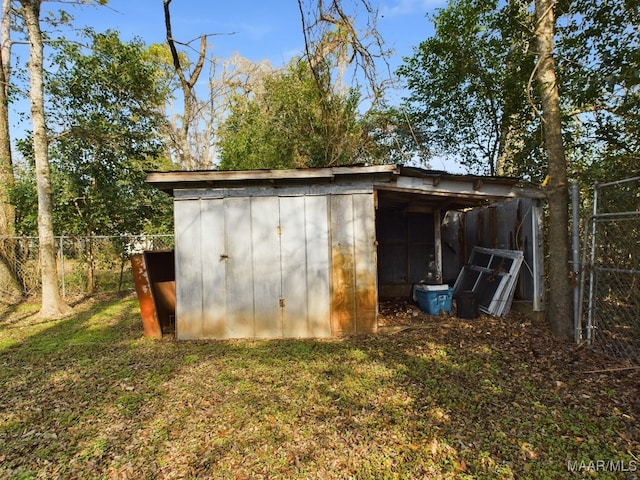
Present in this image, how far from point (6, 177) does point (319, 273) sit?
9326mm

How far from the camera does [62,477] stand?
2240mm

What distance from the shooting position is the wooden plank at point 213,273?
17.0ft

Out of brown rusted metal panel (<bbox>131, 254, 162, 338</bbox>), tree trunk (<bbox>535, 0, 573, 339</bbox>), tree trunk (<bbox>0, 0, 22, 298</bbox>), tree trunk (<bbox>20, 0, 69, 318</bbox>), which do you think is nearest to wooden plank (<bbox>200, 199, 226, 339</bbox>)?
brown rusted metal panel (<bbox>131, 254, 162, 338</bbox>)

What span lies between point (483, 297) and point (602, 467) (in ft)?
14.2

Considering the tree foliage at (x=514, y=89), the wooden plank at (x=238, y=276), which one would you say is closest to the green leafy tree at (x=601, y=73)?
the tree foliage at (x=514, y=89)

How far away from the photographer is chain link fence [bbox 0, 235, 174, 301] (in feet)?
28.5

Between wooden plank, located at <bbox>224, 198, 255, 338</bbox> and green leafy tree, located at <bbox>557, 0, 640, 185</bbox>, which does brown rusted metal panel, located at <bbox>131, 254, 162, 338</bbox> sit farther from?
green leafy tree, located at <bbox>557, 0, 640, 185</bbox>

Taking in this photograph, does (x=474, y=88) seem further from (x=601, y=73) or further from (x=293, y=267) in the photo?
(x=293, y=267)

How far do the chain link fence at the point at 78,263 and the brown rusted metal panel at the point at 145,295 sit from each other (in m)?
4.04

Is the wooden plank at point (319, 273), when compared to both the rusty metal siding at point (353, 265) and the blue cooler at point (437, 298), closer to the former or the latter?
the rusty metal siding at point (353, 265)

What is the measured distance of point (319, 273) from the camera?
204 inches

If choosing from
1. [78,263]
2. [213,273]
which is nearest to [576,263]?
[213,273]

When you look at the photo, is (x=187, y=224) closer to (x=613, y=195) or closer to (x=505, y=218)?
(x=505, y=218)

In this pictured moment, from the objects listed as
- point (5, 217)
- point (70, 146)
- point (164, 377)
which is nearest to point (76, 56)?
point (70, 146)
